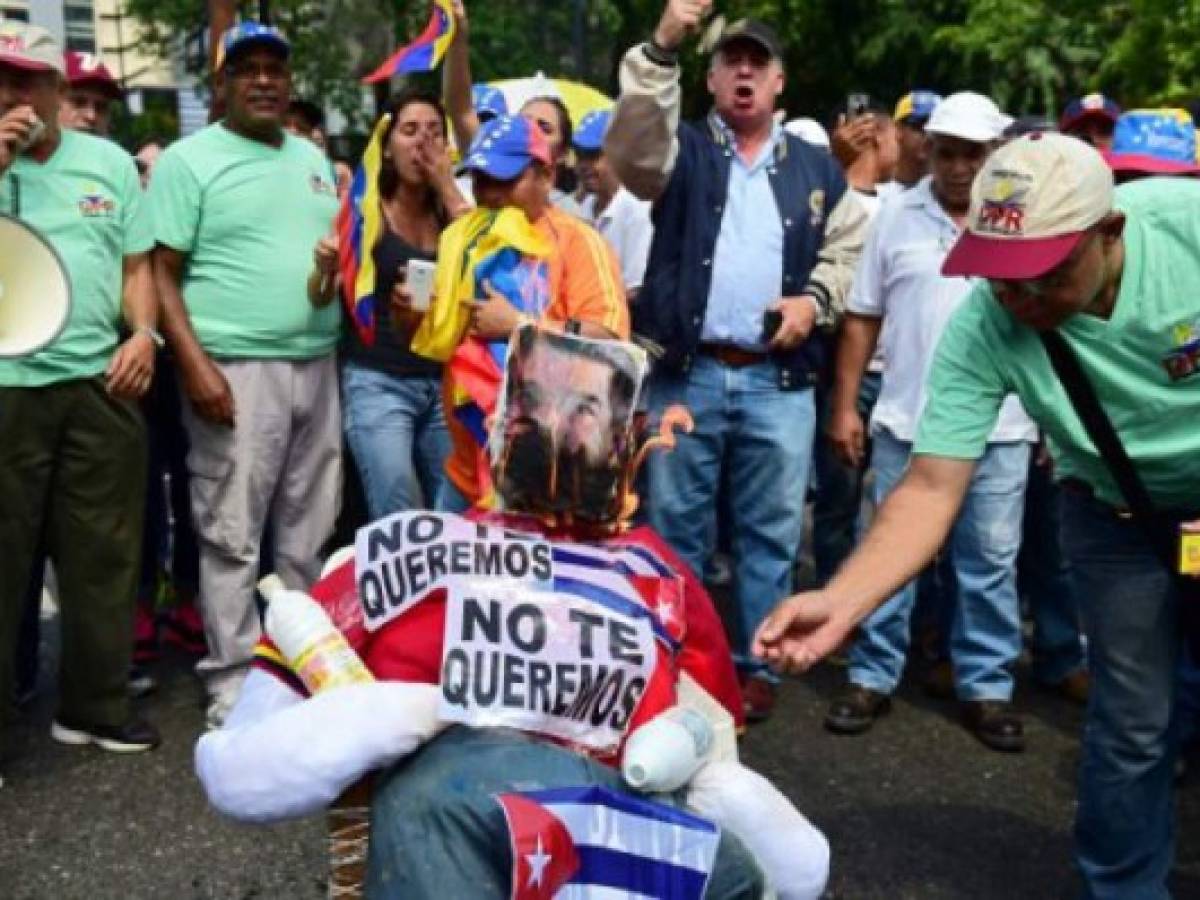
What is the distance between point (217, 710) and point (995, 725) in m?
2.51

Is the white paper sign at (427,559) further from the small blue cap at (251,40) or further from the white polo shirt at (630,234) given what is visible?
the white polo shirt at (630,234)

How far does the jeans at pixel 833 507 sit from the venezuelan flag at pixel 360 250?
1846 mm

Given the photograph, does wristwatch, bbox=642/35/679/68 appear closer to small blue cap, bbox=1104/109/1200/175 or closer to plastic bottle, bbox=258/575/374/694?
small blue cap, bbox=1104/109/1200/175

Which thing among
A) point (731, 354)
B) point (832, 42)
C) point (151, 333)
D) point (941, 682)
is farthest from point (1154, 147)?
point (832, 42)

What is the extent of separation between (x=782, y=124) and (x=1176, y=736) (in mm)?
2509

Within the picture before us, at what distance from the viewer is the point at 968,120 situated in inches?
196

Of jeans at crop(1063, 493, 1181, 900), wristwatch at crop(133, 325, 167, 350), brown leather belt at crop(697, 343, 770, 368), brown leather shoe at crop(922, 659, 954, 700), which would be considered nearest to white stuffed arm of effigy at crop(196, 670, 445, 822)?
jeans at crop(1063, 493, 1181, 900)

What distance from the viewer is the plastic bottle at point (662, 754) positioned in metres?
2.31

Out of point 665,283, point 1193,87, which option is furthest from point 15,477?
point 1193,87

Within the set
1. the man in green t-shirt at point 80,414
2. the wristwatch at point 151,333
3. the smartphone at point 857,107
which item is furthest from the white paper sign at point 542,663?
the smartphone at point 857,107

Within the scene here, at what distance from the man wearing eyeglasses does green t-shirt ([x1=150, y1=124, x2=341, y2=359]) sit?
6.02 ft

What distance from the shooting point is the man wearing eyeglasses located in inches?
196

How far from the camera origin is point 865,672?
17.1ft

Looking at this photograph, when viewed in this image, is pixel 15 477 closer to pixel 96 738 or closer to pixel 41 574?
pixel 41 574
